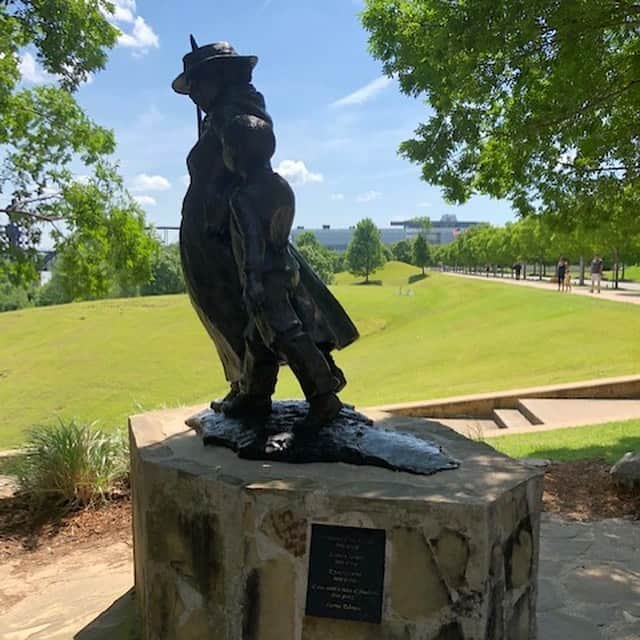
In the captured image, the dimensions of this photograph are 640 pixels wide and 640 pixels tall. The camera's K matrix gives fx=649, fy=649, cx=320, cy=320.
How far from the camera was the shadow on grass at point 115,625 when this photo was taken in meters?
3.85

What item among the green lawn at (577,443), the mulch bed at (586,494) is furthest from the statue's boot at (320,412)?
the green lawn at (577,443)

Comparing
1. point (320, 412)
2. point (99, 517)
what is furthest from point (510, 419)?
point (320, 412)

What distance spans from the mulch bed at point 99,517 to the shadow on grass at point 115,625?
135 cm

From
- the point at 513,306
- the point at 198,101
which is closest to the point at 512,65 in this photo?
the point at 198,101

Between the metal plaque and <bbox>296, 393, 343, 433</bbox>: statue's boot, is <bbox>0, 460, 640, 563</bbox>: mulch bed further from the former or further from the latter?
the metal plaque

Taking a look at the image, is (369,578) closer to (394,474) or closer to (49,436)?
(394,474)

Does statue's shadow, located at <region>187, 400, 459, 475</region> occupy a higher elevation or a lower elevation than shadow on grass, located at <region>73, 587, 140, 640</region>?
higher

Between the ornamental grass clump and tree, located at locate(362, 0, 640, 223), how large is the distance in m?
5.11

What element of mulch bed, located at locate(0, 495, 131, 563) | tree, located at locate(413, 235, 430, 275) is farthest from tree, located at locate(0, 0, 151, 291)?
tree, located at locate(413, 235, 430, 275)

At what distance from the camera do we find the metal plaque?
279 centimetres

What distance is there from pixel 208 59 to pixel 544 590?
3.87 metres

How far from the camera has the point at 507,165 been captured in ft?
26.6

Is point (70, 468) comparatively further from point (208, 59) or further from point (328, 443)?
point (208, 59)

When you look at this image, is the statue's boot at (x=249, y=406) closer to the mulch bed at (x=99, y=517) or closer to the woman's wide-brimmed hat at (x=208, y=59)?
the woman's wide-brimmed hat at (x=208, y=59)
